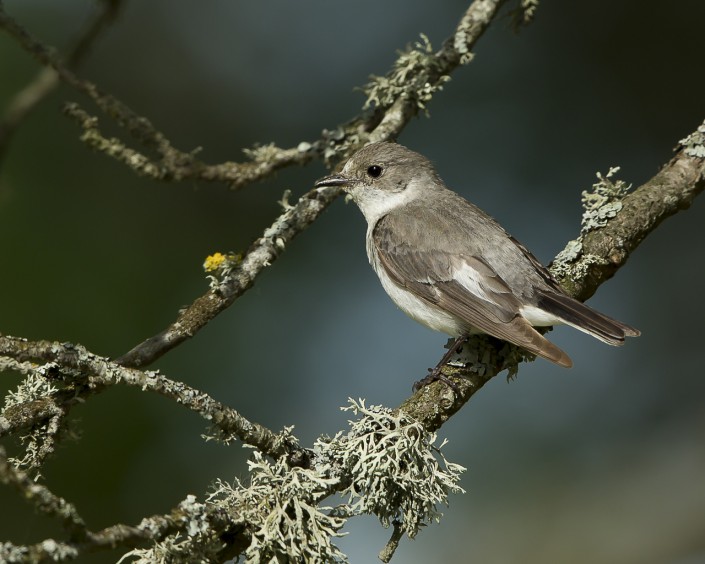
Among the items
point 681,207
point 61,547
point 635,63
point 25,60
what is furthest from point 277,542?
point 635,63

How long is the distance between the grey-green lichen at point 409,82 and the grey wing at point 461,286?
0.64 meters

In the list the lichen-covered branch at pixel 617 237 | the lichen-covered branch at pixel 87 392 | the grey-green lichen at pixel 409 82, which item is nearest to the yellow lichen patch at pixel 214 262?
the lichen-covered branch at pixel 87 392

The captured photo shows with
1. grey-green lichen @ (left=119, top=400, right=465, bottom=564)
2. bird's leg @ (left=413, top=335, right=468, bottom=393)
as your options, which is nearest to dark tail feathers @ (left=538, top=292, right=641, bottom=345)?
bird's leg @ (left=413, top=335, right=468, bottom=393)

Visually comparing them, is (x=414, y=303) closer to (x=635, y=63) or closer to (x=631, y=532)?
(x=631, y=532)

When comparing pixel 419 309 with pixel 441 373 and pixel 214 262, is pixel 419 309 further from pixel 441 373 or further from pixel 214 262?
pixel 214 262

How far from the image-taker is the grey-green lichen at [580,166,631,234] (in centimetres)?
392

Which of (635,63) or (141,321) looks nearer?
(141,321)

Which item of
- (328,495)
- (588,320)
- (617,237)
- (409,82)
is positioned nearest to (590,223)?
(617,237)

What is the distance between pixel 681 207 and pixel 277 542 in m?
2.62

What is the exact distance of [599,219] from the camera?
393 cm

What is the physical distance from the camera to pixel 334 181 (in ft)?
13.4

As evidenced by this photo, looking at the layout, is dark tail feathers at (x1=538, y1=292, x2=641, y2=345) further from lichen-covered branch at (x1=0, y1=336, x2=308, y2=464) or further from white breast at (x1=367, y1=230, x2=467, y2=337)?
lichen-covered branch at (x1=0, y1=336, x2=308, y2=464)

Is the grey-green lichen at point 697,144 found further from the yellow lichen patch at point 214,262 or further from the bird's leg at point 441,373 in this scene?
the yellow lichen patch at point 214,262

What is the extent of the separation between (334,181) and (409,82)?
0.61 m
